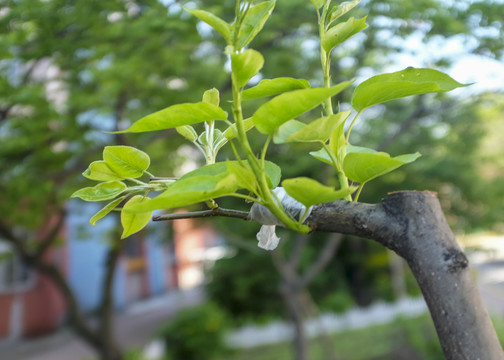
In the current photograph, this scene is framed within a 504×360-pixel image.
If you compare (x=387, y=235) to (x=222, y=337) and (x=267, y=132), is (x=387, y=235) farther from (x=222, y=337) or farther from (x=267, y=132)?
(x=222, y=337)

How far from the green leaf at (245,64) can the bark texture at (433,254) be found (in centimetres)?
24

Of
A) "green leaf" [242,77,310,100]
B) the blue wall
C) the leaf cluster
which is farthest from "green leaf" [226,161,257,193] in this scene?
the blue wall

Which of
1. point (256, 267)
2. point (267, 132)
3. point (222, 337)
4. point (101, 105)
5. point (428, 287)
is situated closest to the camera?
point (267, 132)

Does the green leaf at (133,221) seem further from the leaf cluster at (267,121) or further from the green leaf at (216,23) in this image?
the green leaf at (216,23)

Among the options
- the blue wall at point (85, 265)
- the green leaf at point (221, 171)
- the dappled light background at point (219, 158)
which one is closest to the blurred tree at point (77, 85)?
the dappled light background at point (219, 158)

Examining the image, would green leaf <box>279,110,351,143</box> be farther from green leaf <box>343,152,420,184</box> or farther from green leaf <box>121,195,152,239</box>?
green leaf <box>121,195,152,239</box>

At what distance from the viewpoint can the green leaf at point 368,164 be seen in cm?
49

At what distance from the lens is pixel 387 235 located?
58cm

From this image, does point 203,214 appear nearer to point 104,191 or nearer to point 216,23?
point 104,191

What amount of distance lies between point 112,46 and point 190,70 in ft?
4.90

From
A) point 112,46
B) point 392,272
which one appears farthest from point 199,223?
point 392,272

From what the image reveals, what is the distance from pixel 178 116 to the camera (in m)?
0.45

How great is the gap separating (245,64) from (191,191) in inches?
5.5

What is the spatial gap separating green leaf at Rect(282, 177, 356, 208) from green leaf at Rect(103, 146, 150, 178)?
0.22 m
